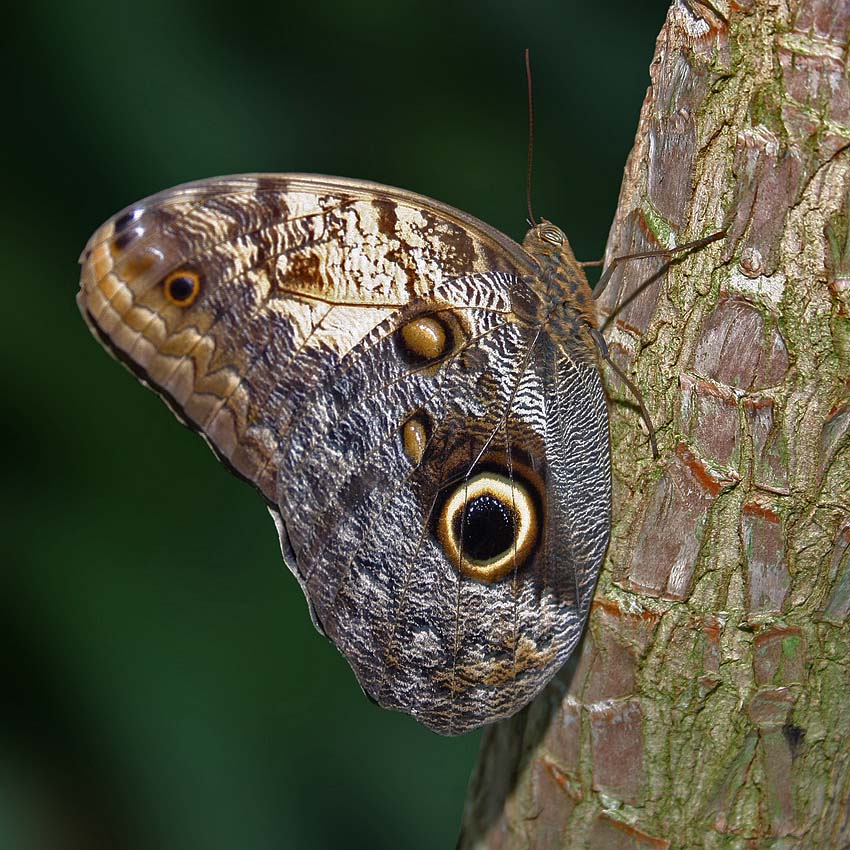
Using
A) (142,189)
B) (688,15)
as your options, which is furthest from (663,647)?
(142,189)

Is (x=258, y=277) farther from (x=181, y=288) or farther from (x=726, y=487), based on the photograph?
(x=726, y=487)

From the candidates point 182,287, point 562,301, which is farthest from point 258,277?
point 562,301

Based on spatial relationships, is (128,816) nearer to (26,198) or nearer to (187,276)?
(26,198)

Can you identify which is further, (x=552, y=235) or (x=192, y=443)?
(x=192, y=443)

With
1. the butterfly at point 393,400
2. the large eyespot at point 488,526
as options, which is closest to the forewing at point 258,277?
the butterfly at point 393,400

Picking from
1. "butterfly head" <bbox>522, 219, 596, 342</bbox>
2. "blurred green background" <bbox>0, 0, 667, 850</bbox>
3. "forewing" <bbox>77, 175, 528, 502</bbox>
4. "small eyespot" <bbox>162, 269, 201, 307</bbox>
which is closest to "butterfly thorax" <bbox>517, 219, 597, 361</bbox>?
"butterfly head" <bbox>522, 219, 596, 342</bbox>

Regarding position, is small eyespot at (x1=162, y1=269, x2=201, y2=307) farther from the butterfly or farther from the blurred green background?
the blurred green background
